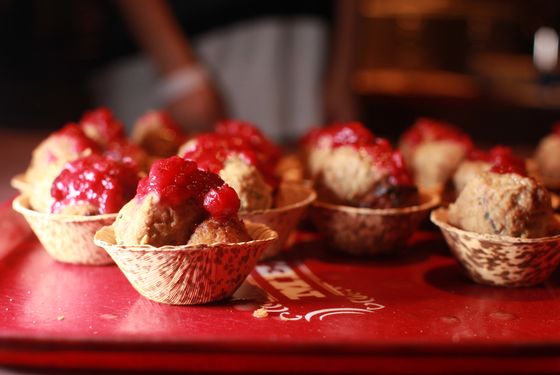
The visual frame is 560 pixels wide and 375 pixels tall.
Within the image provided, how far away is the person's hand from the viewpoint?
3.71 meters

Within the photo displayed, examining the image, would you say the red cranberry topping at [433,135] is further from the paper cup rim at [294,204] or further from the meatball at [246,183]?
the meatball at [246,183]

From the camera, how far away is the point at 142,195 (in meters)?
1.52

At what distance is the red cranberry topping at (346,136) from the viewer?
211 centimetres

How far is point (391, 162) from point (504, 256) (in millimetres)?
438

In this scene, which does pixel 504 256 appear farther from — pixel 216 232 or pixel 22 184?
pixel 22 184

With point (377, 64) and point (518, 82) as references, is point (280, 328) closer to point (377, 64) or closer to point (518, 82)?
point (518, 82)

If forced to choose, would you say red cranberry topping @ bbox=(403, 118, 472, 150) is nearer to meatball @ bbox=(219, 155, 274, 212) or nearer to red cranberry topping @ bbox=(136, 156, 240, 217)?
meatball @ bbox=(219, 155, 274, 212)

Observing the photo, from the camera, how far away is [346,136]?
2.16 m

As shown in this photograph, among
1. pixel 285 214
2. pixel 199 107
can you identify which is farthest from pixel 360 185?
pixel 199 107

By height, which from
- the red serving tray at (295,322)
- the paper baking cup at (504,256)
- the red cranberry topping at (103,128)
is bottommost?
the red serving tray at (295,322)

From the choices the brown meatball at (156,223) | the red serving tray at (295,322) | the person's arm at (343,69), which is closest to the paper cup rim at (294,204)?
the red serving tray at (295,322)

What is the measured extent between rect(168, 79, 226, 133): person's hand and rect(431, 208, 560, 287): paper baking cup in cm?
212

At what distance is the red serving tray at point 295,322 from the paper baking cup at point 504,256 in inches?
1.2

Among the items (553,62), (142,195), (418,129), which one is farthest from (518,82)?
(142,195)
